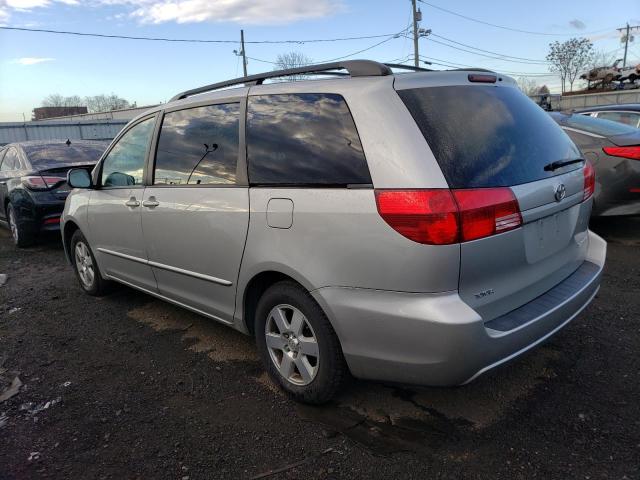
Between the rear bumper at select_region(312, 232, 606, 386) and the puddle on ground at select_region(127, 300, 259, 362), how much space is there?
129 centimetres

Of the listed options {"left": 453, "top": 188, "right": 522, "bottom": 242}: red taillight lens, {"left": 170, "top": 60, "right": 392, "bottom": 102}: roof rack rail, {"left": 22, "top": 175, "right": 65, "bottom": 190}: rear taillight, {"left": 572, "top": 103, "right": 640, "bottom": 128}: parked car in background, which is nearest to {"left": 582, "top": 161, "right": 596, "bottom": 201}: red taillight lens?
{"left": 453, "top": 188, "right": 522, "bottom": 242}: red taillight lens

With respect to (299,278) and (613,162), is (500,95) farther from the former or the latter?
(613,162)

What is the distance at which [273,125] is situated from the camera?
280 centimetres

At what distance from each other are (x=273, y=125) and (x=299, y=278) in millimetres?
913

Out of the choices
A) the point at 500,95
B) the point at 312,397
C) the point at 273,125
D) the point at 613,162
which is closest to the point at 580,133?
the point at 613,162

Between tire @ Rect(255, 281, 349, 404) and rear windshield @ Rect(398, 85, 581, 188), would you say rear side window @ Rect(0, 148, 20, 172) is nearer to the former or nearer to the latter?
tire @ Rect(255, 281, 349, 404)

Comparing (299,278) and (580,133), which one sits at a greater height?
(580,133)

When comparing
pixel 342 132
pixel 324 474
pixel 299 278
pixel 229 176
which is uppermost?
pixel 342 132

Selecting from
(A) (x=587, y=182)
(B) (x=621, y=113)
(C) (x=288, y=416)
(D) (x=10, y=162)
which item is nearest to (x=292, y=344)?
(C) (x=288, y=416)

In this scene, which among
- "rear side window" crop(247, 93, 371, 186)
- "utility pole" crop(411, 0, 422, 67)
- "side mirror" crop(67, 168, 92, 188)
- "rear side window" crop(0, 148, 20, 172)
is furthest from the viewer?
"utility pole" crop(411, 0, 422, 67)

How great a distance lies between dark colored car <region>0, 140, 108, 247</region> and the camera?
22.7 feet

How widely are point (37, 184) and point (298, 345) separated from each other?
587cm

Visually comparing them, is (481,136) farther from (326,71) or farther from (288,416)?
(288,416)

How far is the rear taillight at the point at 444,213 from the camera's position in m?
2.09
